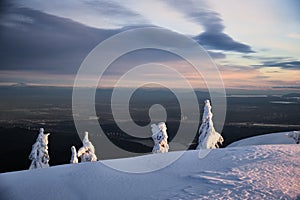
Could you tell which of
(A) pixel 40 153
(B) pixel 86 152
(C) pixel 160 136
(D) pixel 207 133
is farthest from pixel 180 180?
(A) pixel 40 153

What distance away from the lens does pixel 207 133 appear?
85.7 ft

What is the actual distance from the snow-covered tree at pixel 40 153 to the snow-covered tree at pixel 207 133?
15.1 meters

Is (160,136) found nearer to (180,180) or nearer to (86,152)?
(86,152)

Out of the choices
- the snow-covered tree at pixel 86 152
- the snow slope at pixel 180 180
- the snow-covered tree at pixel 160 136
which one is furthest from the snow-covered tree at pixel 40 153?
the snow slope at pixel 180 180

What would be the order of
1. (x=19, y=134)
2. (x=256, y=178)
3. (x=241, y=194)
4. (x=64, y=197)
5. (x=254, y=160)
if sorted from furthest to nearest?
1. (x=19, y=134)
2. (x=254, y=160)
3. (x=256, y=178)
4. (x=64, y=197)
5. (x=241, y=194)

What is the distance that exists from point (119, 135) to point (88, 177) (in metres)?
141

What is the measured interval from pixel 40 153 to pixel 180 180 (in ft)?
62.5

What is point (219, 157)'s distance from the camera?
466 inches

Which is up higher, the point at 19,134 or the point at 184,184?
the point at 184,184

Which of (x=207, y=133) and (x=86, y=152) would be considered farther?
(x=207, y=133)

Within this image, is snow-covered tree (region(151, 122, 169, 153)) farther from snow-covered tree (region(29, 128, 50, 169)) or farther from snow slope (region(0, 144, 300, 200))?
snow slope (region(0, 144, 300, 200))

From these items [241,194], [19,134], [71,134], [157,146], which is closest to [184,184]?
[241,194]

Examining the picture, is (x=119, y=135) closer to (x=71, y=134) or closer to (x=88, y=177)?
(x=71, y=134)

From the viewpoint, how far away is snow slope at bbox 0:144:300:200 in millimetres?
7832
